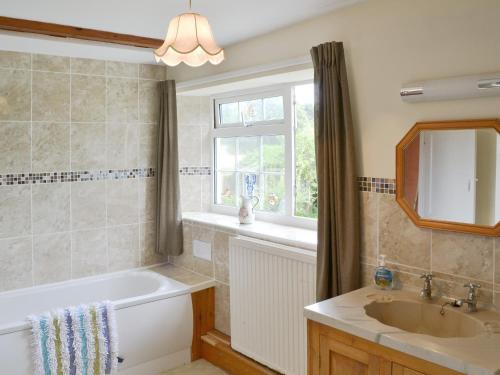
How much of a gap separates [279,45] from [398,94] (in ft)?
3.19

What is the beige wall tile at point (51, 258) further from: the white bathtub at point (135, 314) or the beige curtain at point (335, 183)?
the beige curtain at point (335, 183)

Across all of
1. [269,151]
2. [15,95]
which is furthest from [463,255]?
[15,95]

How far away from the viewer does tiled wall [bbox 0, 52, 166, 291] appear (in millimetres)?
3488

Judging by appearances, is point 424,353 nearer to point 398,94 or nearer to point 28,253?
point 398,94

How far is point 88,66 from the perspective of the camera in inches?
149

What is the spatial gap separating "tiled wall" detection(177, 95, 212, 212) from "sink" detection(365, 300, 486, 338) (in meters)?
2.36

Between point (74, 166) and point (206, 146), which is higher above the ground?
point (206, 146)

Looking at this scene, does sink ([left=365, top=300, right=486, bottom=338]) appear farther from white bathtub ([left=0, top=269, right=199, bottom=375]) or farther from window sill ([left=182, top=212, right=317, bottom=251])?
white bathtub ([left=0, top=269, right=199, bottom=375])

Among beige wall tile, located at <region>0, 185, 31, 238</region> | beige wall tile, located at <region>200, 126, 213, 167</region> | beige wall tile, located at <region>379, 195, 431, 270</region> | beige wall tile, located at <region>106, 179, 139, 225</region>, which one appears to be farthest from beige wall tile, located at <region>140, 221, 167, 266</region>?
beige wall tile, located at <region>379, 195, 431, 270</region>

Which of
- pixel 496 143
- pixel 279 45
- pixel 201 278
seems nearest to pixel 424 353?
pixel 496 143

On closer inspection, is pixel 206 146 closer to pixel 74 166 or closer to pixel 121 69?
pixel 121 69

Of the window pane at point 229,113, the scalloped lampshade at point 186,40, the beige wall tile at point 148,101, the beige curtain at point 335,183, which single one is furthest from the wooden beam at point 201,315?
the scalloped lampshade at point 186,40

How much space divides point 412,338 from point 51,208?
9.33 feet

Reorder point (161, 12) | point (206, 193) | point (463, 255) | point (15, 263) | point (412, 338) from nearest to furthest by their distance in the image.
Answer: point (412, 338), point (463, 255), point (161, 12), point (15, 263), point (206, 193)
